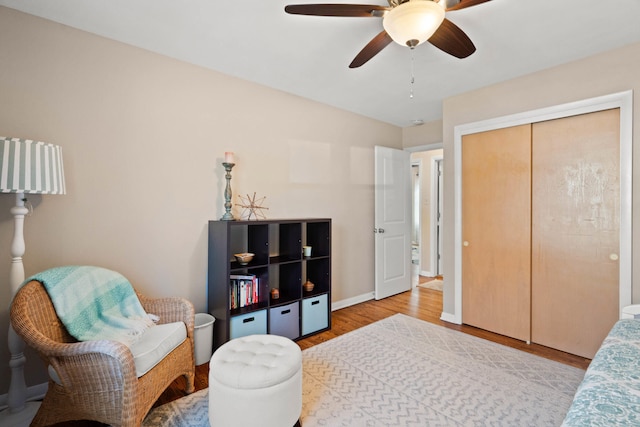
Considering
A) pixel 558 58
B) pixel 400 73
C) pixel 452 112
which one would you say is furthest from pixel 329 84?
pixel 558 58

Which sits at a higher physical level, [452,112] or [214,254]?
[452,112]

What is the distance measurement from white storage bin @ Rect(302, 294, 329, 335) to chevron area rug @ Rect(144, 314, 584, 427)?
27 centimetres

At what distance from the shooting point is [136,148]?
232cm

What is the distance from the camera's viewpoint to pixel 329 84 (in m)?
3.00

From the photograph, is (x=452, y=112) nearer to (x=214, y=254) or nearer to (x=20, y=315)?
(x=214, y=254)

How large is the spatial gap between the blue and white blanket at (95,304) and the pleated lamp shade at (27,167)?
49 cm

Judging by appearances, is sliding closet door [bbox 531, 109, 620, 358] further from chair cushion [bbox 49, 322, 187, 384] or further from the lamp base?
the lamp base

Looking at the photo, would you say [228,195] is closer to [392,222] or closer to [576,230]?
[392,222]

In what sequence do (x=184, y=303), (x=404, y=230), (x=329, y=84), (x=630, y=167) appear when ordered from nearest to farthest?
(x=184, y=303)
(x=630, y=167)
(x=329, y=84)
(x=404, y=230)

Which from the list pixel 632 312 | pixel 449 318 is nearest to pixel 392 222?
pixel 449 318

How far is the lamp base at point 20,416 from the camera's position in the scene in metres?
1.62

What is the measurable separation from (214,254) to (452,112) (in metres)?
2.84

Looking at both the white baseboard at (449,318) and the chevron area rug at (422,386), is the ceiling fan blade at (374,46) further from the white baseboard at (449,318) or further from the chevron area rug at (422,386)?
the white baseboard at (449,318)

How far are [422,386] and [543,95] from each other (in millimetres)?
2646
